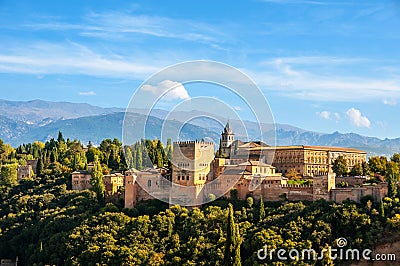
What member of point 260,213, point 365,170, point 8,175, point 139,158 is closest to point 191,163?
point 260,213

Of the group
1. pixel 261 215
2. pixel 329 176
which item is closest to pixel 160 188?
pixel 261 215

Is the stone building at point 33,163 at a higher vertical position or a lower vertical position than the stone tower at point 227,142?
lower

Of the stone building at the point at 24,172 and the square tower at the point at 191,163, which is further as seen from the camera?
the stone building at the point at 24,172

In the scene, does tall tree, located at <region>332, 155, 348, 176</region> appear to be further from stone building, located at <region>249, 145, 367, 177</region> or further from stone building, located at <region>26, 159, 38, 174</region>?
stone building, located at <region>26, 159, 38, 174</region>

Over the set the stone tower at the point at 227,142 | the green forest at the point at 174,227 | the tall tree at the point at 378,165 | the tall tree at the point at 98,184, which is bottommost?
the green forest at the point at 174,227

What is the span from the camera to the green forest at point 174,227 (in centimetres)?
2986

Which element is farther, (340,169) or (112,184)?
(340,169)

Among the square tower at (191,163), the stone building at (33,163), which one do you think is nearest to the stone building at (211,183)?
the square tower at (191,163)

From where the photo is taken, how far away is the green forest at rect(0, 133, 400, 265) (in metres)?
29.9

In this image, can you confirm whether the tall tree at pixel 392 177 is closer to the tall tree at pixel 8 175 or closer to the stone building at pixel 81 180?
the stone building at pixel 81 180

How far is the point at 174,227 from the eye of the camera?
33.6 m

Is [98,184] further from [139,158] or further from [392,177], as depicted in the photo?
[392,177]

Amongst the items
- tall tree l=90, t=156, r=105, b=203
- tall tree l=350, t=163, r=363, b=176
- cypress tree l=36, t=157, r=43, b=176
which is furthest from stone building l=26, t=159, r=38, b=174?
tall tree l=350, t=163, r=363, b=176

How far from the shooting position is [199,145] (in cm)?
3472
